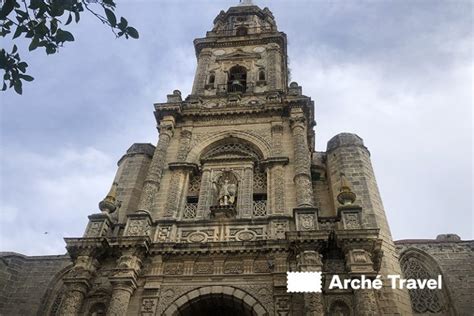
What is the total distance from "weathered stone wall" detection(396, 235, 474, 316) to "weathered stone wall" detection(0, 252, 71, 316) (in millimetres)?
14156

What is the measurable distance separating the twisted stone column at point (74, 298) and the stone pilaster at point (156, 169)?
306cm

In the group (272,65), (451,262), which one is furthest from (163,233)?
(451,262)

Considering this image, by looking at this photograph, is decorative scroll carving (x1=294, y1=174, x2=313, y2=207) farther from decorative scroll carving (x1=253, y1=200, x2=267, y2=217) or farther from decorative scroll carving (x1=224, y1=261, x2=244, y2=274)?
decorative scroll carving (x1=224, y1=261, x2=244, y2=274)

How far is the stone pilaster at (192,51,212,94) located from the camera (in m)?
20.6

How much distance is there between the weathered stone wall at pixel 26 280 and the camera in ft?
54.0

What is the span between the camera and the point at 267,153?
16109 millimetres

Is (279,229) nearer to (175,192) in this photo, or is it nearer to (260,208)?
(260,208)

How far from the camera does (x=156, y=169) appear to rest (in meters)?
15.4

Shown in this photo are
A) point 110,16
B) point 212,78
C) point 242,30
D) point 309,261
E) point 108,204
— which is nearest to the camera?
point 110,16

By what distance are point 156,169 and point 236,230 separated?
163 inches

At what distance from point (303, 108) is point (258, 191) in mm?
4241

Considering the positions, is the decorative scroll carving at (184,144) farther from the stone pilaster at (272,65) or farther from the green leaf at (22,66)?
the green leaf at (22,66)

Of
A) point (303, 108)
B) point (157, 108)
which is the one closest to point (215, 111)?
point (157, 108)

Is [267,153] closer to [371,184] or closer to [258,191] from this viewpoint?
[258,191]
